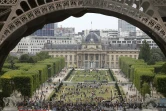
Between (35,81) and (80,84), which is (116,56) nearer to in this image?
(80,84)

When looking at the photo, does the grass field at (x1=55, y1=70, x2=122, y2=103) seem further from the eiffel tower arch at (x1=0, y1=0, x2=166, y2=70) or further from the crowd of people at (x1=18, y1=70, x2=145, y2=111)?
the eiffel tower arch at (x1=0, y1=0, x2=166, y2=70)

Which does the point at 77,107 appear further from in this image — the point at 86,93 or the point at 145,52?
the point at 145,52

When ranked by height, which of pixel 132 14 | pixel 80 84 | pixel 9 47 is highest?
pixel 132 14

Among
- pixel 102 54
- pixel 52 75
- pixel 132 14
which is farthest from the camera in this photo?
pixel 102 54

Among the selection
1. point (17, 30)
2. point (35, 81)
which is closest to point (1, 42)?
point (17, 30)

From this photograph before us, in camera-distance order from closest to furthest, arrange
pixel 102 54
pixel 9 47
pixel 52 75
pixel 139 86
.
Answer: pixel 9 47, pixel 139 86, pixel 52 75, pixel 102 54

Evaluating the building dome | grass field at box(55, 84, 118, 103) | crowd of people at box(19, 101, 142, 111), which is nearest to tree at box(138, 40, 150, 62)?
the building dome

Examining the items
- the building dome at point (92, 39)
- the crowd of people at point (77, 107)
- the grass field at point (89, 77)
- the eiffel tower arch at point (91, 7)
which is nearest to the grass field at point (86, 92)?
the grass field at point (89, 77)

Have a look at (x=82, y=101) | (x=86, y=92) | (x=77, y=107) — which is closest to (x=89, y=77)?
(x=86, y=92)

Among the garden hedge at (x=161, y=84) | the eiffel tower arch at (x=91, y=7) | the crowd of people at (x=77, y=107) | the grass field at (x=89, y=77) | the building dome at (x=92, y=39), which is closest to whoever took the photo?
the eiffel tower arch at (x=91, y=7)

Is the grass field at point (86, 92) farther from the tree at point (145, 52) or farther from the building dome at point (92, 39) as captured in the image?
the building dome at point (92, 39)

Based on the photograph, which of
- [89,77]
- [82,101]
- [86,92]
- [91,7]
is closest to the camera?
[91,7]
